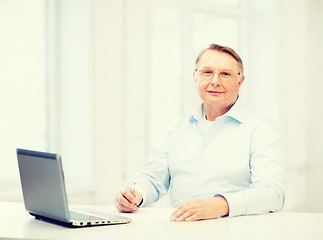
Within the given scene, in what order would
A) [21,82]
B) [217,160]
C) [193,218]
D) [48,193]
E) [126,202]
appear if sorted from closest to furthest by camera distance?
[48,193] → [193,218] → [126,202] → [217,160] → [21,82]

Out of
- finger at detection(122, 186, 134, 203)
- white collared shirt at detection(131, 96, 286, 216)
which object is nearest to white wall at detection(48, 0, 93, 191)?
white collared shirt at detection(131, 96, 286, 216)

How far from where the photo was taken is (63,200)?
1.35 metres

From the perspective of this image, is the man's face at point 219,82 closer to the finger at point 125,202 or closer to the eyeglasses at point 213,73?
the eyeglasses at point 213,73

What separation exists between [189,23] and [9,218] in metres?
3.09

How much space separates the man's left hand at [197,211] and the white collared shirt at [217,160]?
234mm

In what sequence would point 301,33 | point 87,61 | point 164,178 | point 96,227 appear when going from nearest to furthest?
point 96,227
point 164,178
point 87,61
point 301,33

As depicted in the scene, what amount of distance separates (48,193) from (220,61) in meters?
1.05

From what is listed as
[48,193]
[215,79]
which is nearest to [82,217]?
[48,193]

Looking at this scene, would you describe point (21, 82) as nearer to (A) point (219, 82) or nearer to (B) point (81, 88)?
(B) point (81, 88)

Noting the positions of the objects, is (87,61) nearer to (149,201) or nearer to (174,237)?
(149,201)

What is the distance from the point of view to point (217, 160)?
2021mm

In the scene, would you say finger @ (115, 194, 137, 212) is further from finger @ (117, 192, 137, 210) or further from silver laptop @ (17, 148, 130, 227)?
silver laptop @ (17, 148, 130, 227)

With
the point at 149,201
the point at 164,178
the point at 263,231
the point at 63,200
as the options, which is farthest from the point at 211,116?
the point at 63,200

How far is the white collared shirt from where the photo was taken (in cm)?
188
